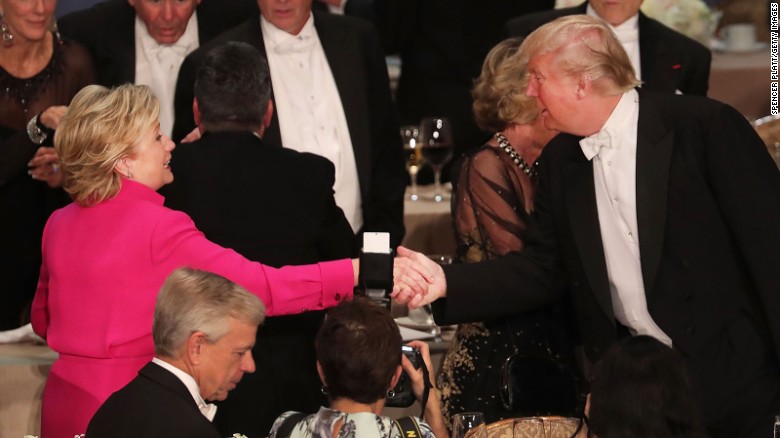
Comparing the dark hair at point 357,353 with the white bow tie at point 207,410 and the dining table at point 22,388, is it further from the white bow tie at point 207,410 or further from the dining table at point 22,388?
the dining table at point 22,388

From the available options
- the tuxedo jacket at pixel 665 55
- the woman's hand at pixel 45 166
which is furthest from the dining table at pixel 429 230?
the woman's hand at pixel 45 166

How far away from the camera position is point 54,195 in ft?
15.4

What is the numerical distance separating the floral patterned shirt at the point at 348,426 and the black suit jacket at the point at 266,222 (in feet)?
2.38

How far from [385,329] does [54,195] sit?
2018 mm

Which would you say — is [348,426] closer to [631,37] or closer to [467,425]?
[467,425]

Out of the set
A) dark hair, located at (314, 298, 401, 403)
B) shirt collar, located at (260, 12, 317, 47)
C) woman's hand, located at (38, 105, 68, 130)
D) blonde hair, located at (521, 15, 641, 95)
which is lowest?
dark hair, located at (314, 298, 401, 403)

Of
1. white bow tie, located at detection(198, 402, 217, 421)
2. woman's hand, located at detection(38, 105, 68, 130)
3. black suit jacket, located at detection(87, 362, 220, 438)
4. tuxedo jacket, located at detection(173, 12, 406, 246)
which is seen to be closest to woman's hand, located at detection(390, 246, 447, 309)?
white bow tie, located at detection(198, 402, 217, 421)

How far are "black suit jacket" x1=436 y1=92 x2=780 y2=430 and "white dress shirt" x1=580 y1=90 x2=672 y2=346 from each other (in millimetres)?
30

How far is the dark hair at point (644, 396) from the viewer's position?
2.77 meters

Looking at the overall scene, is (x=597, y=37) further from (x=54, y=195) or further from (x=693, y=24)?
(x=693, y=24)

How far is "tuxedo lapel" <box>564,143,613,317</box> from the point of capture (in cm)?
341

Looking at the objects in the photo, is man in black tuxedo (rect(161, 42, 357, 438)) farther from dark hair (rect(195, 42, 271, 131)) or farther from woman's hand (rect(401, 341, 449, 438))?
woman's hand (rect(401, 341, 449, 438))

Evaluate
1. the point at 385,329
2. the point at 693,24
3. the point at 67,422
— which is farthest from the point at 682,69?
the point at 67,422

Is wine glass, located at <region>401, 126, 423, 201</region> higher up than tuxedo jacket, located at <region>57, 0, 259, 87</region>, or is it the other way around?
tuxedo jacket, located at <region>57, 0, 259, 87</region>
